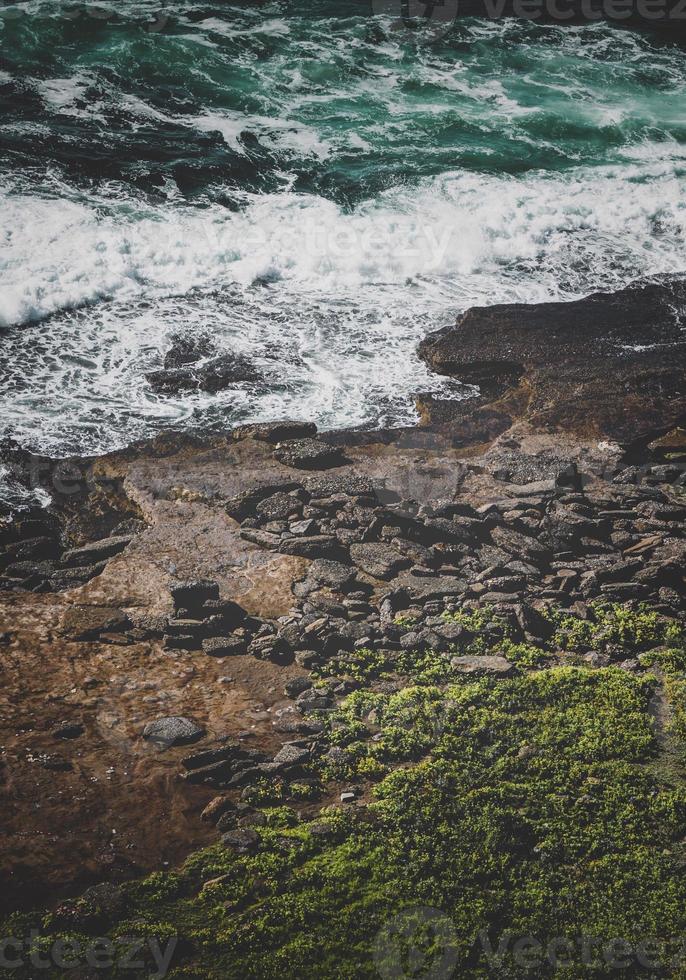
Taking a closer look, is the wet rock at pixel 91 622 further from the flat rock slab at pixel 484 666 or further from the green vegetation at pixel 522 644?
the flat rock slab at pixel 484 666

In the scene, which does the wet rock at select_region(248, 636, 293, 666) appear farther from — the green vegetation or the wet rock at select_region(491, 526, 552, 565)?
the wet rock at select_region(491, 526, 552, 565)

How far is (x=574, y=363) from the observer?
36.6 ft

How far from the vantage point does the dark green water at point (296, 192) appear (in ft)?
35.2

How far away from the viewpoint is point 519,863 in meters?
5.03

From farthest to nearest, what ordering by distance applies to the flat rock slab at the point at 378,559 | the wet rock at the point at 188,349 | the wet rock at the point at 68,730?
1. the wet rock at the point at 188,349
2. the flat rock slab at the point at 378,559
3. the wet rock at the point at 68,730

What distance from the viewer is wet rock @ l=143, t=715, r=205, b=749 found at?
5.84 meters

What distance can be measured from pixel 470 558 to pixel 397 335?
5.03 metres

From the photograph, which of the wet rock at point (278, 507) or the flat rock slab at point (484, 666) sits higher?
the wet rock at point (278, 507)

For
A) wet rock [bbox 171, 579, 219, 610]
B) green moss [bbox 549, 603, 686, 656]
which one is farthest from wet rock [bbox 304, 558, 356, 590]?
green moss [bbox 549, 603, 686, 656]

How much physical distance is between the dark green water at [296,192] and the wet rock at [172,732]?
447cm

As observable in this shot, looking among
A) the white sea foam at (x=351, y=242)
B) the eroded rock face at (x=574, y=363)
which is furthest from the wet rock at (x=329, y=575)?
the white sea foam at (x=351, y=242)

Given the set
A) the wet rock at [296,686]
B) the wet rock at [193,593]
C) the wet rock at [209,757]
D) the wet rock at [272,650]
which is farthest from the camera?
the wet rock at [193,593]

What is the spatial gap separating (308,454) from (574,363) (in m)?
4.76

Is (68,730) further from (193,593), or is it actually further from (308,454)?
(308,454)
